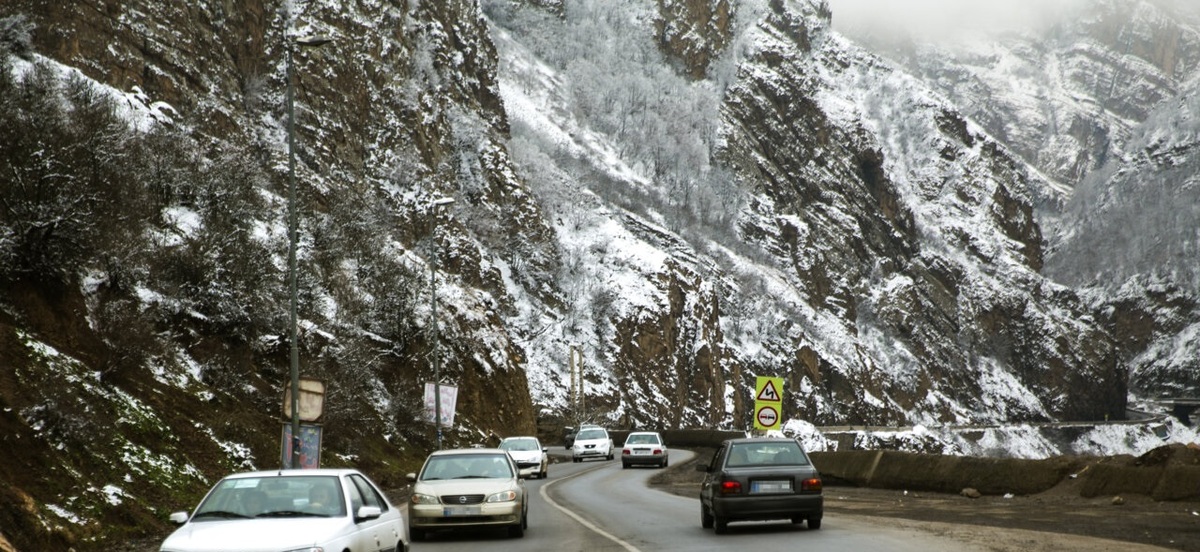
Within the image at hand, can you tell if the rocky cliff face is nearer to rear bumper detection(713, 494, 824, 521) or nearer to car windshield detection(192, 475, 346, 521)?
car windshield detection(192, 475, 346, 521)

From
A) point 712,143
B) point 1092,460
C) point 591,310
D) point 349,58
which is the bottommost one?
point 1092,460

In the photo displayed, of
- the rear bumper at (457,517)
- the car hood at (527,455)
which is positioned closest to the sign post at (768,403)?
the rear bumper at (457,517)

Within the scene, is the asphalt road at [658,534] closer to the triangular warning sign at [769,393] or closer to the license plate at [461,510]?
the license plate at [461,510]

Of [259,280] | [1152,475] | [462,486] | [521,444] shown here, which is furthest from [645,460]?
[462,486]

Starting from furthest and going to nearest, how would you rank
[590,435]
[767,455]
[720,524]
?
[590,435] < [767,455] < [720,524]

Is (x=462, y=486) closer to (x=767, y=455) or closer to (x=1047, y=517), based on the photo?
(x=767, y=455)

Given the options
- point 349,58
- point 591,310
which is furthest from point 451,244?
point 591,310

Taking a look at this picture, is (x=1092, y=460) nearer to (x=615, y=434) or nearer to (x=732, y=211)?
(x=615, y=434)

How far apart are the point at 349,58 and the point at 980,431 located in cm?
11379

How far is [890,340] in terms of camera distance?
182 metres

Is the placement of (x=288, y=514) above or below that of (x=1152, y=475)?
below

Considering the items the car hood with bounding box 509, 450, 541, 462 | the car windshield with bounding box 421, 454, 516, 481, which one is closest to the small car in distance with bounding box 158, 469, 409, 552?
the car windshield with bounding box 421, 454, 516, 481

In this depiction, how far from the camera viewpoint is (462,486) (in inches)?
682

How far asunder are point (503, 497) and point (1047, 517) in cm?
803
